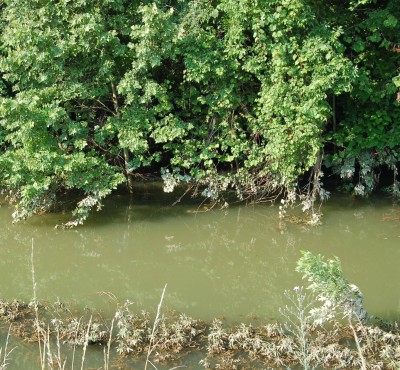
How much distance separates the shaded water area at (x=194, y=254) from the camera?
7.16 metres

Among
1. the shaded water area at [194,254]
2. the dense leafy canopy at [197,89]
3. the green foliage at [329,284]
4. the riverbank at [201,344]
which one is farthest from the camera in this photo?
the dense leafy canopy at [197,89]

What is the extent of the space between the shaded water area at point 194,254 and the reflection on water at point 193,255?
0.01 meters

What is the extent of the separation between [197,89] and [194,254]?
122 inches

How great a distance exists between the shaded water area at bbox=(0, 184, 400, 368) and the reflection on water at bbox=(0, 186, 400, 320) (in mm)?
14

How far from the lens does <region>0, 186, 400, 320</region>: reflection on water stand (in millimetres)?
7203

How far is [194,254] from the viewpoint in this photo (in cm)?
856

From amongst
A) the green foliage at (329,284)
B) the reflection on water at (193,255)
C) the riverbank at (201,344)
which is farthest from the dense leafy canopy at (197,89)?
the green foliage at (329,284)

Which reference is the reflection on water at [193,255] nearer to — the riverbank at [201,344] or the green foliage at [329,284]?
the riverbank at [201,344]

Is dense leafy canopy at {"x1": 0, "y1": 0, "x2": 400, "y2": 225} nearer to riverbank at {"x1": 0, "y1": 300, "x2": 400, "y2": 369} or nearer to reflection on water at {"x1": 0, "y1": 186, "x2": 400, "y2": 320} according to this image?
reflection on water at {"x1": 0, "y1": 186, "x2": 400, "y2": 320}

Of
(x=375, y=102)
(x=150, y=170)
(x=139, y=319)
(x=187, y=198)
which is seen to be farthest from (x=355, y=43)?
(x=139, y=319)

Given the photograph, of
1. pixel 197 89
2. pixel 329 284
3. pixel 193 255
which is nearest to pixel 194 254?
pixel 193 255

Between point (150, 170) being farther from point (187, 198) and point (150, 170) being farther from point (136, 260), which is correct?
point (136, 260)

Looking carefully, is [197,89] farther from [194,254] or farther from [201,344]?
[201,344]

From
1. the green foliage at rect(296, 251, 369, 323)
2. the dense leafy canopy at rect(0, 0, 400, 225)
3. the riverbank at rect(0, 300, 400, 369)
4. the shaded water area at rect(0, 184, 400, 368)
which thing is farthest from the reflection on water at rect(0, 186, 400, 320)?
the green foliage at rect(296, 251, 369, 323)
